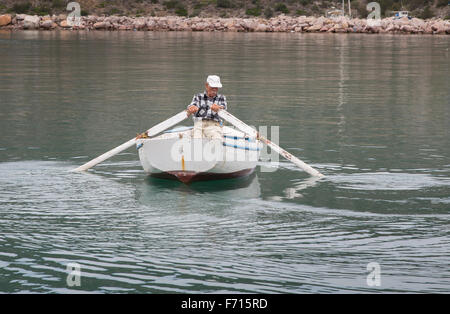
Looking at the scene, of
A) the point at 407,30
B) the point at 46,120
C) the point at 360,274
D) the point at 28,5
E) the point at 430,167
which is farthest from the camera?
the point at 28,5

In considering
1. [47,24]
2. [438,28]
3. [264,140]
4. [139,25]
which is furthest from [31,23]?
[264,140]

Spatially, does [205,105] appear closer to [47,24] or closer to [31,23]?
[47,24]

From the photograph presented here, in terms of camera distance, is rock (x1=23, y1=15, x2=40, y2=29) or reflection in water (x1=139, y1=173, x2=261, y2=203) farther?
rock (x1=23, y1=15, x2=40, y2=29)

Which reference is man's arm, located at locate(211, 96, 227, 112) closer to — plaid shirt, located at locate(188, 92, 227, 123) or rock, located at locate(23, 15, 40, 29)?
plaid shirt, located at locate(188, 92, 227, 123)

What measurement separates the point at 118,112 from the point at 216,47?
3374 cm

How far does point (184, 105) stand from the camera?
2564 centimetres

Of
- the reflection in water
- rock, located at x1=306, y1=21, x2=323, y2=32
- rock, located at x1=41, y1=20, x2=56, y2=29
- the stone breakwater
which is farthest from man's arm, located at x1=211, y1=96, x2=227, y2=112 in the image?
rock, located at x1=41, y1=20, x2=56, y2=29

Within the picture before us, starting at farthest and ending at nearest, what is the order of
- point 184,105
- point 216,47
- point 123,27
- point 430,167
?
point 123,27 → point 216,47 → point 184,105 → point 430,167

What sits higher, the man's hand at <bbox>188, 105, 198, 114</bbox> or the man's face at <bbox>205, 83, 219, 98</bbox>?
the man's face at <bbox>205, 83, 219, 98</bbox>

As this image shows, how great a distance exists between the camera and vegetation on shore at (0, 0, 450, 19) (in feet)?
343

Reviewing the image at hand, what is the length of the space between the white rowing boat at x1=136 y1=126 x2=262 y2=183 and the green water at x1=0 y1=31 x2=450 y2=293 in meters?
0.29
